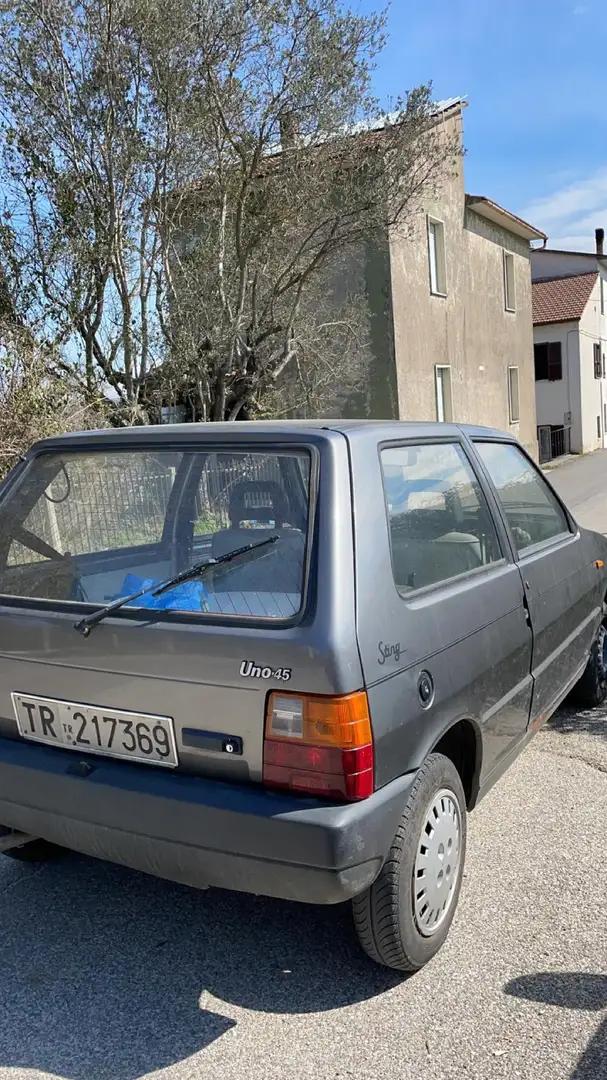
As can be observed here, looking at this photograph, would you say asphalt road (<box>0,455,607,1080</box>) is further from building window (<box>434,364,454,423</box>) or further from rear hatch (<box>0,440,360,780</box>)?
building window (<box>434,364,454,423</box>)

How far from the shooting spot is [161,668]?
234 centimetres

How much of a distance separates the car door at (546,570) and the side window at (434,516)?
234 mm

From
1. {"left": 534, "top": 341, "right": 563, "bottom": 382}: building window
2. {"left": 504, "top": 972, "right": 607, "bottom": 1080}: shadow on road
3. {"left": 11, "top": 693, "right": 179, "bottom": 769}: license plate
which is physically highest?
{"left": 534, "top": 341, "right": 563, "bottom": 382}: building window

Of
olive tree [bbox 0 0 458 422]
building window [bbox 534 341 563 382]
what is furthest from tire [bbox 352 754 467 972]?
building window [bbox 534 341 563 382]

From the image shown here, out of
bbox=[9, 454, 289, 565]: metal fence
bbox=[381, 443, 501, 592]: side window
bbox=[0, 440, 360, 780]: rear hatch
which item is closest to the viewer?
bbox=[0, 440, 360, 780]: rear hatch

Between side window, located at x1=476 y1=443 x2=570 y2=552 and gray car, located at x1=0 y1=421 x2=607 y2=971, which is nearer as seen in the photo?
gray car, located at x1=0 y1=421 x2=607 y2=971

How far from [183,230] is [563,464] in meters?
17.5

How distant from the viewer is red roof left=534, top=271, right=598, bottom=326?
104ft

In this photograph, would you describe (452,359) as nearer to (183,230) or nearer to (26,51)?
(183,230)

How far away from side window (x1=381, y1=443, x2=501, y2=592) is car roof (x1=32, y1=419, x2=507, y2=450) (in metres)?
0.07

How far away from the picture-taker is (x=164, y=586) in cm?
245

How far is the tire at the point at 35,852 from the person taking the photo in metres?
3.32

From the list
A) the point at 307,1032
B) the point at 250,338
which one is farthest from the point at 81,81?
the point at 307,1032

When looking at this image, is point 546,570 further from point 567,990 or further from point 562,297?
point 562,297
